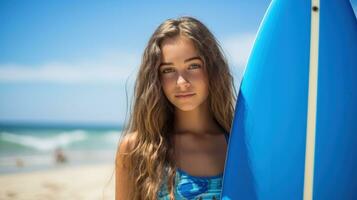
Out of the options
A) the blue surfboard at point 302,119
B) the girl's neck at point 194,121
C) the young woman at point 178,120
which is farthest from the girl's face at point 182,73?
the blue surfboard at point 302,119

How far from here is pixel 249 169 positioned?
198 cm

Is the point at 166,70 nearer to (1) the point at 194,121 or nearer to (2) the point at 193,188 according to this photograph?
(1) the point at 194,121

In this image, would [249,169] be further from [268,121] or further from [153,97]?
[153,97]

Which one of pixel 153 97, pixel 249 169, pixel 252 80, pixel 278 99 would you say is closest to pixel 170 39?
pixel 153 97

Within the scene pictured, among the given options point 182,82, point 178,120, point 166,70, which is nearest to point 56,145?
point 178,120

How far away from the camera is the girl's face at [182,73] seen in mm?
1909

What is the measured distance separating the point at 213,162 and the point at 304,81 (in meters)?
0.57

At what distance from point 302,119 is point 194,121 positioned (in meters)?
0.52

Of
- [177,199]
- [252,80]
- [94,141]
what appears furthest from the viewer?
[94,141]

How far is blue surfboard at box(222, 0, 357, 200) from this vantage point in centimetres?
193

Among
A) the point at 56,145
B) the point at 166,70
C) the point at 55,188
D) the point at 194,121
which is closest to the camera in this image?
the point at 166,70

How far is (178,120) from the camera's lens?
2.16 m

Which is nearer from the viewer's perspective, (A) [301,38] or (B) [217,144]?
(A) [301,38]

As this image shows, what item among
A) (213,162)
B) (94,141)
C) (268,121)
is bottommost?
(94,141)
